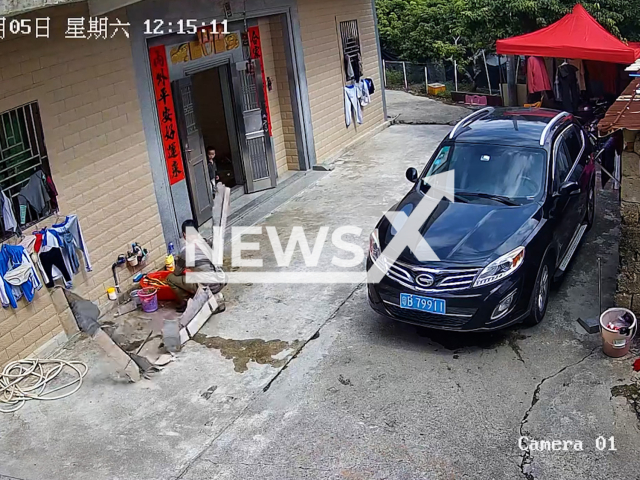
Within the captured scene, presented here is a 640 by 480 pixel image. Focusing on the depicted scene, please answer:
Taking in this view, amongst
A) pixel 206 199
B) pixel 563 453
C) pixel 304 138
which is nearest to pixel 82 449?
pixel 563 453

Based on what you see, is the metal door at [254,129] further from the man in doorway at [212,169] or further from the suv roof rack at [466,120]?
the suv roof rack at [466,120]

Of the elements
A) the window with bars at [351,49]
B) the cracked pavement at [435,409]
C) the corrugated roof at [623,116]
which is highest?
the window with bars at [351,49]

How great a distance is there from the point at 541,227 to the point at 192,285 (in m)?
3.60

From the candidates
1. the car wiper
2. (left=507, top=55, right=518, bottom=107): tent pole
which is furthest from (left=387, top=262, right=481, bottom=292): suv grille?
(left=507, top=55, right=518, bottom=107): tent pole

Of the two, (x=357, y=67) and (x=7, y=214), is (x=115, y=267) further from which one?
(x=357, y=67)

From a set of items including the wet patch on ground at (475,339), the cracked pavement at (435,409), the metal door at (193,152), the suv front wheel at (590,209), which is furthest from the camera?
the metal door at (193,152)

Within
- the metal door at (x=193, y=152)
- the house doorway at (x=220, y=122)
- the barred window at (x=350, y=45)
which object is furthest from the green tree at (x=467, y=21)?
the metal door at (x=193, y=152)

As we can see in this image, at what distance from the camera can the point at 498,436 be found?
5.30 metres

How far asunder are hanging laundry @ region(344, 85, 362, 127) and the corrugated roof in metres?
7.63

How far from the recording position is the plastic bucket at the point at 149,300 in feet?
25.5

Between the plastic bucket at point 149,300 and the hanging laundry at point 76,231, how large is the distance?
0.63 meters

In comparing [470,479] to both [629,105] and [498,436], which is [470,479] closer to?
[498,436]

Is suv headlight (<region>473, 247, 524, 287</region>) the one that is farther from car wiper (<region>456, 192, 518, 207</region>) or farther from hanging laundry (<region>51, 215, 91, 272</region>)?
hanging laundry (<region>51, 215, 91, 272</region>)

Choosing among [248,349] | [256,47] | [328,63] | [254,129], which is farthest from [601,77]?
[248,349]
